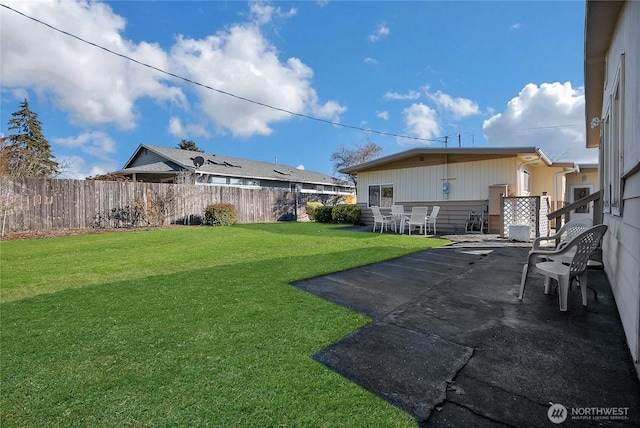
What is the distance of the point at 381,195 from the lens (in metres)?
13.4

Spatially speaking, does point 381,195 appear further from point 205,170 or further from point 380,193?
point 205,170

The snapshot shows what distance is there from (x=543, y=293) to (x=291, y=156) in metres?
32.1

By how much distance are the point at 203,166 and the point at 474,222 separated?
17.4 m

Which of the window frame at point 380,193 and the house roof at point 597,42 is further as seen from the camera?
the window frame at point 380,193

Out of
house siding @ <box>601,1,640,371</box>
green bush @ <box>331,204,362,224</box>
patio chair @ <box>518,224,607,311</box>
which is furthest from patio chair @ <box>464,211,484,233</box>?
house siding @ <box>601,1,640,371</box>

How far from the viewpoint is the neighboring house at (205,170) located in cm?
1933

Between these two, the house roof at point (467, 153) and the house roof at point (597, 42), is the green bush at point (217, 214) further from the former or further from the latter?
the house roof at point (597, 42)

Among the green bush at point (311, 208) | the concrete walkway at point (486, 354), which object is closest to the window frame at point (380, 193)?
the green bush at point (311, 208)

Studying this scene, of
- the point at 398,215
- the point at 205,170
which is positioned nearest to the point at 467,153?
the point at 398,215

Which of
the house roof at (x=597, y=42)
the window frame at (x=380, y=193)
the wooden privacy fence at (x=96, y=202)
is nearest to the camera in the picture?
the house roof at (x=597, y=42)

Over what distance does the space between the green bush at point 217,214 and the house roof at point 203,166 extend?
6278 mm

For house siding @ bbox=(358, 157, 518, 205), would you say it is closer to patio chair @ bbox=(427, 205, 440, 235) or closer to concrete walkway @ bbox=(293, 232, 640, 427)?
patio chair @ bbox=(427, 205, 440, 235)

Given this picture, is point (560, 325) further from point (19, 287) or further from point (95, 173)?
point (95, 173)

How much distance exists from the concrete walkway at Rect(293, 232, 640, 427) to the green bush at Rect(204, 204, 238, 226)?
10.8m
